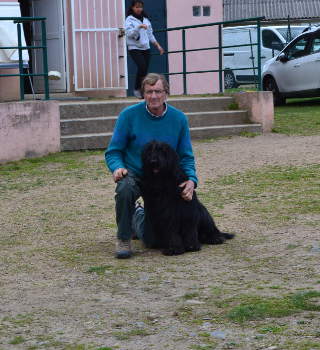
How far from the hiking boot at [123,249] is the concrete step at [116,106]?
6.40m

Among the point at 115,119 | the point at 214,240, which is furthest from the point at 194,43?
the point at 214,240

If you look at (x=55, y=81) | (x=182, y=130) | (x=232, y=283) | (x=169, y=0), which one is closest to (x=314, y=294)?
(x=232, y=283)

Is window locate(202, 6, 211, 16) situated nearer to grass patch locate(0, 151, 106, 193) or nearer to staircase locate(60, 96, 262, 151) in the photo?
staircase locate(60, 96, 262, 151)

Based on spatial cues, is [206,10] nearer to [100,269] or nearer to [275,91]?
[275,91]

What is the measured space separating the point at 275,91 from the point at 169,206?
48.2 feet

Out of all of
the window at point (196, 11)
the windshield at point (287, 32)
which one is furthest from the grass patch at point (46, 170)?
the windshield at point (287, 32)

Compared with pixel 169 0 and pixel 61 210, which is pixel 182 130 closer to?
pixel 61 210

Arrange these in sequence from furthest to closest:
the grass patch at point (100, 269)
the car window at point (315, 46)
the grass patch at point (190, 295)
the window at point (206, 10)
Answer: the window at point (206, 10) < the car window at point (315, 46) < the grass patch at point (100, 269) < the grass patch at point (190, 295)

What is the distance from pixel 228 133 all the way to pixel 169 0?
660cm

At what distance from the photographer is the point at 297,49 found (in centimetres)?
1995

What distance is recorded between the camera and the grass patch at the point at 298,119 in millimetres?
14500

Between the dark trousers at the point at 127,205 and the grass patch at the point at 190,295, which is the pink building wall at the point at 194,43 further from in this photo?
the grass patch at the point at 190,295

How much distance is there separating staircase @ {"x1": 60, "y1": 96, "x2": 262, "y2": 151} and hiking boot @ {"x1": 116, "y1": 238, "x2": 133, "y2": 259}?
596 cm

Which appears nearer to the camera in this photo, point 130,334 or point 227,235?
point 130,334
